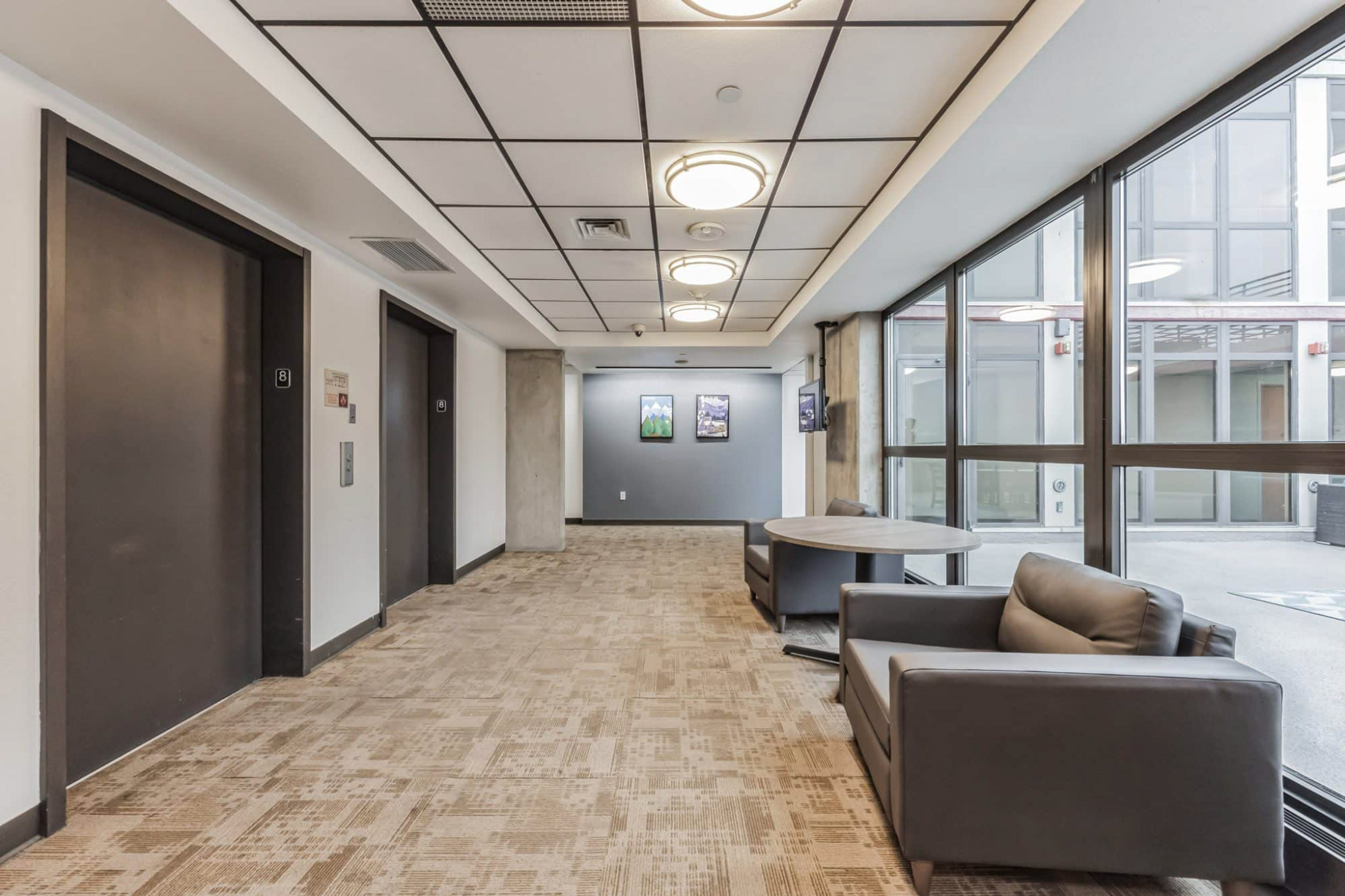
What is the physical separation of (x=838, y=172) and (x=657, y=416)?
273 inches

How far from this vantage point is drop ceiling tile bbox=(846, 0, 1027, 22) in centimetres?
188

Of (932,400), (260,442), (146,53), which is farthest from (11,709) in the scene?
(932,400)

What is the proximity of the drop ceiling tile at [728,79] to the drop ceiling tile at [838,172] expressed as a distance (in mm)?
284

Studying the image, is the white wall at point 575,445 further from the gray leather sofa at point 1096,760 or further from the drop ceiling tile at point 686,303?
the gray leather sofa at point 1096,760

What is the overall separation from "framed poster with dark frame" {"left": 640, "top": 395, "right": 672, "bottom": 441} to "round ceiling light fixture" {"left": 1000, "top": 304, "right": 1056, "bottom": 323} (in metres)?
6.09

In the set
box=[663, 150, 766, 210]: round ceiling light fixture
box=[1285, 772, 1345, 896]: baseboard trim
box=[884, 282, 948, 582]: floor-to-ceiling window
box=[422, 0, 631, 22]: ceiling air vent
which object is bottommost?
box=[1285, 772, 1345, 896]: baseboard trim

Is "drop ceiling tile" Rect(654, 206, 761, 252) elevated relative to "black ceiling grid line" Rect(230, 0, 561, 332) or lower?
elevated

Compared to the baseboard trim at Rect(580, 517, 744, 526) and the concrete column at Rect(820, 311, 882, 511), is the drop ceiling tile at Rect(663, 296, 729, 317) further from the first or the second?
the baseboard trim at Rect(580, 517, 744, 526)

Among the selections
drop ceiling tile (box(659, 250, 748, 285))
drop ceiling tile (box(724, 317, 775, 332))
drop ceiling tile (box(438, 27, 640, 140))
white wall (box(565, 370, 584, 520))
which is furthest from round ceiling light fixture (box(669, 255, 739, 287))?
white wall (box(565, 370, 584, 520))

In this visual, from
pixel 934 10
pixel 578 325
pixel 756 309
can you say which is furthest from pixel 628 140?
pixel 578 325

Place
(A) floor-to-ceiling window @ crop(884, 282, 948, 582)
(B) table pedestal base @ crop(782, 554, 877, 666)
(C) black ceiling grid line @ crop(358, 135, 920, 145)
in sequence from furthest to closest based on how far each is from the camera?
(A) floor-to-ceiling window @ crop(884, 282, 948, 582)
(B) table pedestal base @ crop(782, 554, 877, 666)
(C) black ceiling grid line @ crop(358, 135, 920, 145)

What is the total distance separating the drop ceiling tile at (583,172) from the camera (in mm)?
2818

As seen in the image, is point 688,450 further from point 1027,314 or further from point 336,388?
point 336,388

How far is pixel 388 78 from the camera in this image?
89.5 inches
